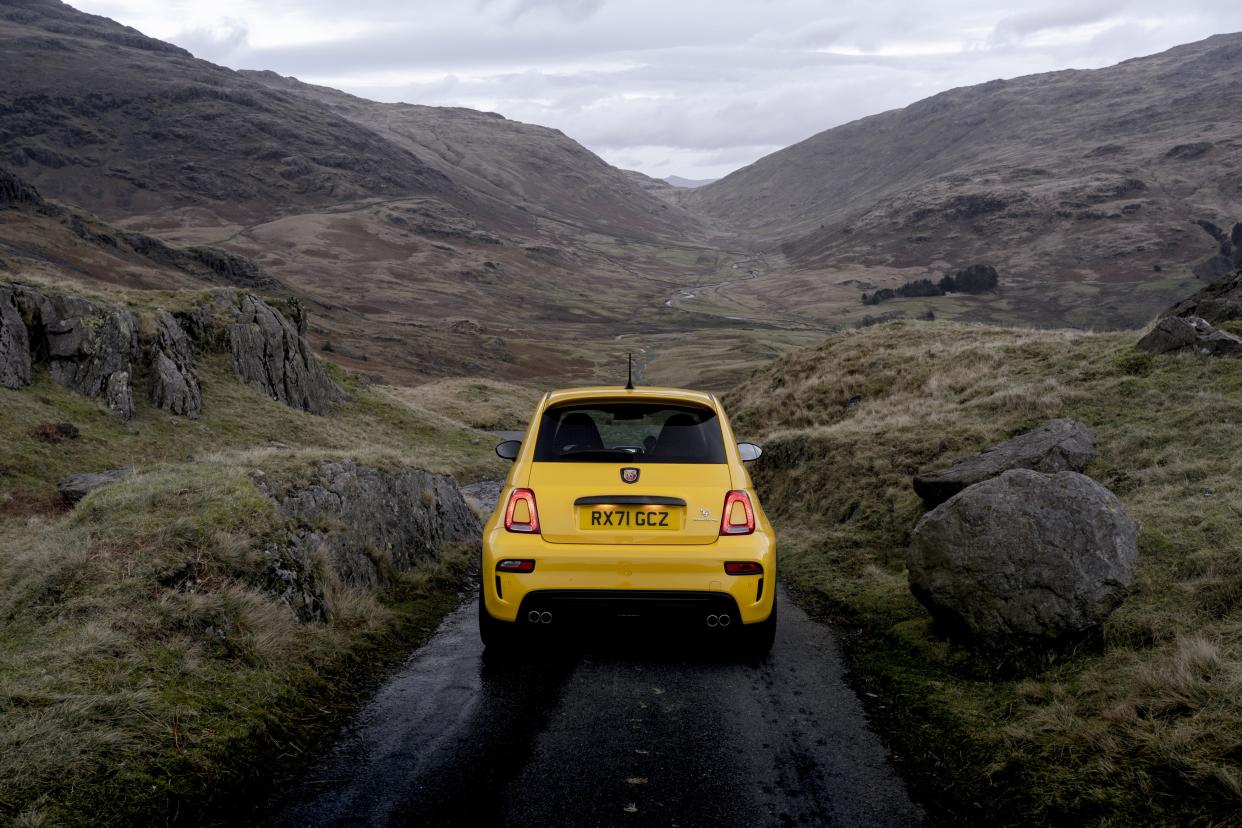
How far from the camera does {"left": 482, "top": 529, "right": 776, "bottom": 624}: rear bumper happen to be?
606 centimetres

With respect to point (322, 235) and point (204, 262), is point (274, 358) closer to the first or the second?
point (204, 262)

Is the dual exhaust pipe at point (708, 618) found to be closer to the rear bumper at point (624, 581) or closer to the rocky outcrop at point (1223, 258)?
the rear bumper at point (624, 581)

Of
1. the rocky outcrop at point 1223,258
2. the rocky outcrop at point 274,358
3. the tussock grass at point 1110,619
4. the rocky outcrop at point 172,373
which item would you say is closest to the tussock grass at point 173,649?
the tussock grass at point 1110,619

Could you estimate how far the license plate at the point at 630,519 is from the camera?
6270mm

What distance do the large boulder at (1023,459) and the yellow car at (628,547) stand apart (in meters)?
4.51

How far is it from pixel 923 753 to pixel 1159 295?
15504cm

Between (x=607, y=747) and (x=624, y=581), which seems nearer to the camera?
A: (x=607, y=747)

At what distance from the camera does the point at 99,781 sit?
3891mm

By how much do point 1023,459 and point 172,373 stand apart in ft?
69.9

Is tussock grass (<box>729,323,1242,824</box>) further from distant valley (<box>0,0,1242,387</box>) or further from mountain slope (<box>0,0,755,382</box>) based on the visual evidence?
mountain slope (<box>0,0,755,382</box>)

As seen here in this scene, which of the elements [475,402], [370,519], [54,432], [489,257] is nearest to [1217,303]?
[370,519]

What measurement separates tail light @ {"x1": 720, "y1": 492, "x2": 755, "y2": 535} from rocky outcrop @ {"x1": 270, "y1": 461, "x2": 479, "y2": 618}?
11.3 ft

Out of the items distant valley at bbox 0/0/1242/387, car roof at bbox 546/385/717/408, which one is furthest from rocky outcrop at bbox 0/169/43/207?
car roof at bbox 546/385/717/408

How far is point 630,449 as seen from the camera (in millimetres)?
7023
